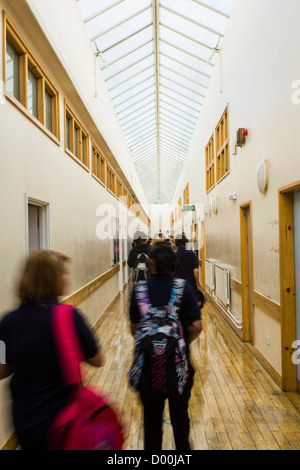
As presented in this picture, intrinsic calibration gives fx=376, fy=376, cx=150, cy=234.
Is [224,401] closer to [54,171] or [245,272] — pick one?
[245,272]

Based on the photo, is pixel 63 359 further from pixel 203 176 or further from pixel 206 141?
pixel 203 176

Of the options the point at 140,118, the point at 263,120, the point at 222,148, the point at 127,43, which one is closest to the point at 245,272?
the point at 263,120

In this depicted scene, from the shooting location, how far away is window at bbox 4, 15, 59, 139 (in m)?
3.12

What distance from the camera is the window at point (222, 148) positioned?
22.9 feet

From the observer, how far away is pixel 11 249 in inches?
113

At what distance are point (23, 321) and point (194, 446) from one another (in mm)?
2050

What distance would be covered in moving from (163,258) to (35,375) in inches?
38.9

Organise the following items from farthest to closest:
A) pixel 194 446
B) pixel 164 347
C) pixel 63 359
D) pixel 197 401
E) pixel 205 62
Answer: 1. pixel 205 62
2. pixel 197 401
3. pixel 194 446
4. pixel 164 347
5. pixel 63 359

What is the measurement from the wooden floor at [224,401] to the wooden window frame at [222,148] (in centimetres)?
327

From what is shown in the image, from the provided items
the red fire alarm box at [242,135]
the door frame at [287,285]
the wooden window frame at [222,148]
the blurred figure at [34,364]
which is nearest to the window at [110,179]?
the wooden window frame at [222,148]

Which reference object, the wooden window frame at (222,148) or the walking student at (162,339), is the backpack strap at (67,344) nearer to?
the walking student at (162,339)

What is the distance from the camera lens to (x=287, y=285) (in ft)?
12.3

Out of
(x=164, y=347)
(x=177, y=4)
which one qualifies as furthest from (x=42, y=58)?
(x=177, y=4)

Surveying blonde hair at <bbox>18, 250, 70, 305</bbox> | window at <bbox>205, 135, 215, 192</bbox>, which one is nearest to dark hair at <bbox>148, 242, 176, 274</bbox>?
blonde hair at <bbox>18, 250, 70, 305</bbox>
